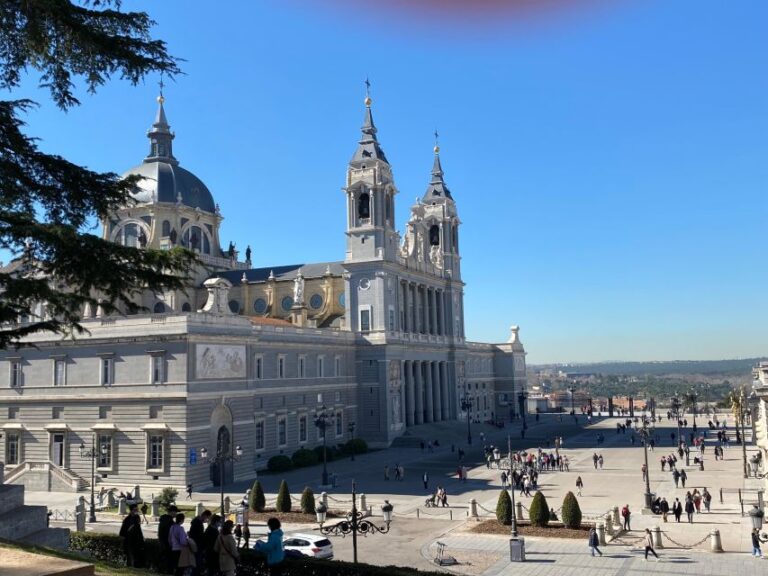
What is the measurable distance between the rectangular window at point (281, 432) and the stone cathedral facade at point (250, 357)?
2.9 inches

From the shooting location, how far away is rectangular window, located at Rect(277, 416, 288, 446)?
185 ft

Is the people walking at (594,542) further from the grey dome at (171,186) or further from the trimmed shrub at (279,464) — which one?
the grey dome at (171,186)

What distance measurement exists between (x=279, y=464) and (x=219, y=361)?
9.24 m

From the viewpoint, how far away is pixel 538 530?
32.6 m

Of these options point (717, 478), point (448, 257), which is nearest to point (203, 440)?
point (717, 478)

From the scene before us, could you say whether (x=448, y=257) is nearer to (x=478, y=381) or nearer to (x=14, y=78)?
(x=478, y=381)

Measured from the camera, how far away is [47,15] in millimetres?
15039

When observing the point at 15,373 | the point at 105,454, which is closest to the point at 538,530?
the point at 105,454

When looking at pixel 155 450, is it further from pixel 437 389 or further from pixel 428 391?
pixel 437 389

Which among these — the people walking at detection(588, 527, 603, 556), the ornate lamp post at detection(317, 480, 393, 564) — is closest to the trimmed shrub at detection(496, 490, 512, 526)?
the ornate lamp post at detection(317, 480, 393, 564)

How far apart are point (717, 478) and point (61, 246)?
151 feet

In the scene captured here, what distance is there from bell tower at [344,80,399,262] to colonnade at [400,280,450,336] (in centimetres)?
587

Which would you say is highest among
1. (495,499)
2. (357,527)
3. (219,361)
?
(219,361)

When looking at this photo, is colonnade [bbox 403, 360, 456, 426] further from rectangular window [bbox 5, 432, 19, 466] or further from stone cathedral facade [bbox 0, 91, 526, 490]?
rectangular window [bbox 5, 432, 19, 466]
